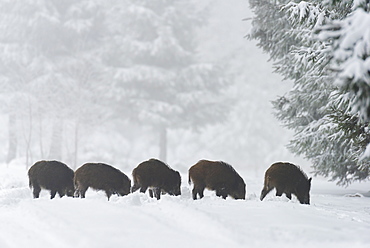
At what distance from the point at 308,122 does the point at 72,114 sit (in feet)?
58.9

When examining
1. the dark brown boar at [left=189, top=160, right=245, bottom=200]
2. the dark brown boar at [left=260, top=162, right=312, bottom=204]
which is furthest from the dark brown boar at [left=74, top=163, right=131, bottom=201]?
the dark brown boar at [left=260, top=162, right=312, bottom=204]

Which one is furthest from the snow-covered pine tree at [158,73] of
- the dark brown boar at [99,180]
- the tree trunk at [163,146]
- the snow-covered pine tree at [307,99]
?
the dark brown boar at [99,180]

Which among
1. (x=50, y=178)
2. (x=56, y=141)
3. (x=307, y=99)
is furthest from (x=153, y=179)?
(x=56, y=141)

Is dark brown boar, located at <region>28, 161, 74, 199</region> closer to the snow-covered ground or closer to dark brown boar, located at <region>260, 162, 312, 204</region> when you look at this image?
the snow-covered ground

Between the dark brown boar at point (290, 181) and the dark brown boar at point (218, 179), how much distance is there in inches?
29.6

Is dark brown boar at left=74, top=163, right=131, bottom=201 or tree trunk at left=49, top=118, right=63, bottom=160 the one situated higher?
tree trunk at left=49, top=118, right=63, bottom=160

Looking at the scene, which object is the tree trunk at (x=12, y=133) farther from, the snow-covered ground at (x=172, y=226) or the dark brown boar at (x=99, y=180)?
the snow-covered ground at (x=172, y=226)

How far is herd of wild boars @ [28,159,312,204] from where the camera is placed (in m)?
9.42

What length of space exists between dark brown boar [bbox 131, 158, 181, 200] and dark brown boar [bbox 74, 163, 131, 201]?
0.34 m

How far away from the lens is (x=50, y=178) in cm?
961

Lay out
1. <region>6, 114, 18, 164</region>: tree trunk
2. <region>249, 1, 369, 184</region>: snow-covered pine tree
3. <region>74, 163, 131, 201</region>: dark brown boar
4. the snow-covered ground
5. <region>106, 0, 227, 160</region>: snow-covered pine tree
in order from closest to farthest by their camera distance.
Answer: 1. the snow-covered ground
2. <region>74, 163, 131, 201</region>: dark brown boar
3. <region>249, 1, 369, 184</region>: snow-covered pine tree
4. <region>6, 114, 18, 164</region>: tree trunk
5. <region>106, 0, 227, 160</region>: snow-covered pine tree

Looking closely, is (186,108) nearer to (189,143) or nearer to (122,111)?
(122,111)

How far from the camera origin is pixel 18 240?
5508mm

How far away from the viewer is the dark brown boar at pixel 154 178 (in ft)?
31.1
